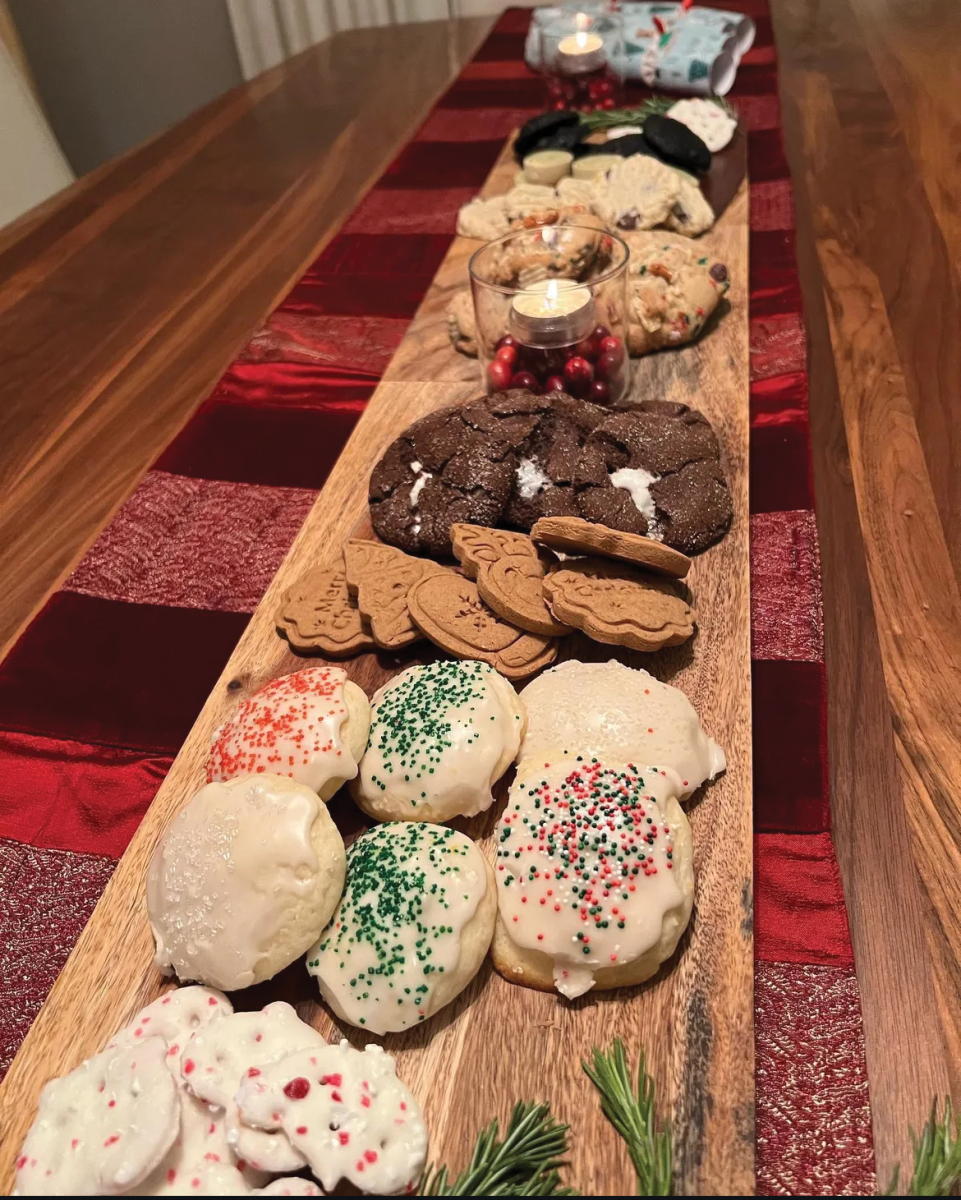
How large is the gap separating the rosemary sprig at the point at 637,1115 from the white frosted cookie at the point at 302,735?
38cm

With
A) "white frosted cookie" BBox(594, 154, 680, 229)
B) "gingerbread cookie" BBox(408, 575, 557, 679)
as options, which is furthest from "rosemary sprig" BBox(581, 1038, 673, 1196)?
"white frosted cookie" BBox(594, 154, 680, 229)

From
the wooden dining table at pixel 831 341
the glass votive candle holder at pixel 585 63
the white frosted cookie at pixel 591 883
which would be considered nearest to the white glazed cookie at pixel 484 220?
the wooden dining table at pixel 831 341

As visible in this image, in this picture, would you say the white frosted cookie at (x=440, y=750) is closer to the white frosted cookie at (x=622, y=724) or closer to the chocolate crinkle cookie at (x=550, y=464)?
the white frosted cookie at (x=622, y=724)

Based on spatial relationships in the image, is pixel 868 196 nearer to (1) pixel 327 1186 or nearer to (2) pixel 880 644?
(2) pixel 880 644

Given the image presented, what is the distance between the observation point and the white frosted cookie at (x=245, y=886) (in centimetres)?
89

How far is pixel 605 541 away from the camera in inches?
45.5

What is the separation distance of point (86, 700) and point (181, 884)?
1.57 ft

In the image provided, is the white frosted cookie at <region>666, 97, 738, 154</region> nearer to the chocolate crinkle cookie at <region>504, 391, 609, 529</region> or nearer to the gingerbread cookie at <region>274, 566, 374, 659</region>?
the chocolate crinkle cookie at <region>504, 391, 609, 529</region>

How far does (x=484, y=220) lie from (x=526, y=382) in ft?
2.60

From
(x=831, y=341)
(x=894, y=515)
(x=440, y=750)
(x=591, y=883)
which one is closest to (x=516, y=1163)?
(x=591, y=883)

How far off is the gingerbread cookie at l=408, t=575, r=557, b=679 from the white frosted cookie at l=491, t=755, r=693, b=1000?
232 millimetres

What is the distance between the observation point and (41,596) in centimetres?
147

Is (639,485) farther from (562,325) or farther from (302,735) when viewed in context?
(302,735)

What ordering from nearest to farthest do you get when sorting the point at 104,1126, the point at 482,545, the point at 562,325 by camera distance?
1. the point at 104,1126
2. the point at 482,545
3. the point at 562,325
